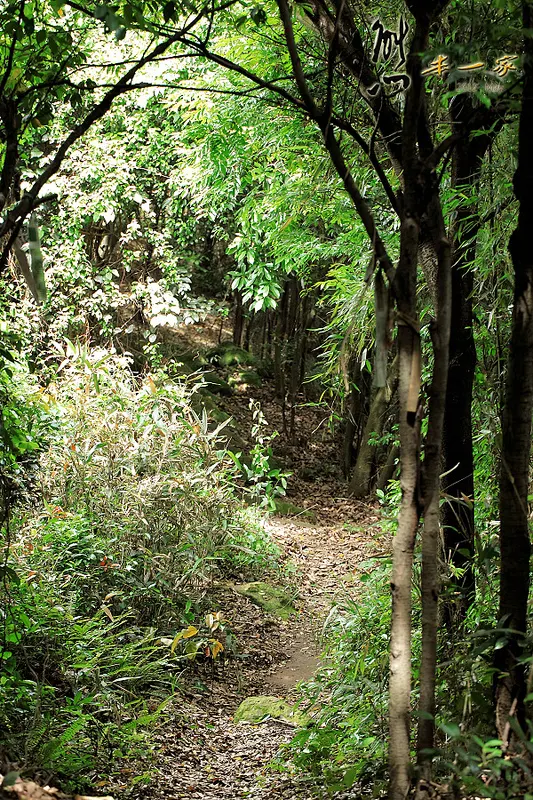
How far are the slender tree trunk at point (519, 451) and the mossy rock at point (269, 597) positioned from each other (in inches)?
174

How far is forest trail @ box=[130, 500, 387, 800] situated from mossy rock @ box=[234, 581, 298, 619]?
3.0 inches

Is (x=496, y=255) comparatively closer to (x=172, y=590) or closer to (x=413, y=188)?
(x=413, y=188)

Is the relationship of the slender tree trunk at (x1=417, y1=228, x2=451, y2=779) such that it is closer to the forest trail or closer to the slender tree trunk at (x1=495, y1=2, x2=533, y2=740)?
the slender tree trunk at (x1=495, y1=2, x2=533, y2=740)

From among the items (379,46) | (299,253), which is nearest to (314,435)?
(299,253)

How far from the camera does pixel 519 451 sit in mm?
2400

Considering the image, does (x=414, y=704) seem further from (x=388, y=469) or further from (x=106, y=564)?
(x=388, y=469)

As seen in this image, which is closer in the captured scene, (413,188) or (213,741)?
(413,188)

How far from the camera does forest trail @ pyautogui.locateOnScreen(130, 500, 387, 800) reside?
12.7 feet

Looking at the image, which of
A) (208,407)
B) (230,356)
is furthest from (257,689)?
(230,356)

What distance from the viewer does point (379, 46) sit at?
276 centimetres

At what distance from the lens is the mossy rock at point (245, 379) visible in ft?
43.3

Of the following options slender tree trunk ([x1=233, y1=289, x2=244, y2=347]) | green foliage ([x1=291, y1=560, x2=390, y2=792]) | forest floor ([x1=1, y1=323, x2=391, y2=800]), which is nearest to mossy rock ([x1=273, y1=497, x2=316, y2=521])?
forest floor ([x1=1, y1=323, x2=391, y2=800])

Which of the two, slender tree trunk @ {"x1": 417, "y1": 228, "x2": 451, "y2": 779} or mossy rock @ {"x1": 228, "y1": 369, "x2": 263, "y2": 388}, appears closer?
slender tree trunk @ {"x1": 417, "y1": 228, "x2": 451, "y2": 779}

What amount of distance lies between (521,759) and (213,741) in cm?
289
